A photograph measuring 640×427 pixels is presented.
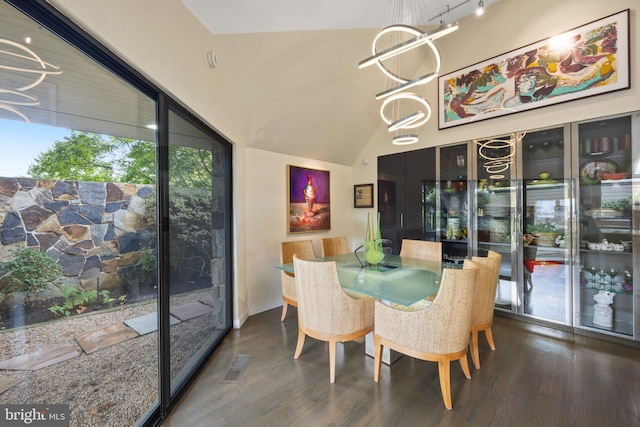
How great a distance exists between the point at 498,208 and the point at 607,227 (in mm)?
1032

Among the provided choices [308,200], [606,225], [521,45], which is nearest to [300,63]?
[308,200]

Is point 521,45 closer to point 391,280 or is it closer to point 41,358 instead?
point 391,280

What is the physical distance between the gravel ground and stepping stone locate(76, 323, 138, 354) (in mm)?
24

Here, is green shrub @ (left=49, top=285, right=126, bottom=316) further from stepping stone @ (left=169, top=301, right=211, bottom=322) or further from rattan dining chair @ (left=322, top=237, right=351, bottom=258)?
rattan dining chair @ (left=322, top=237, right=351, bottom=258)

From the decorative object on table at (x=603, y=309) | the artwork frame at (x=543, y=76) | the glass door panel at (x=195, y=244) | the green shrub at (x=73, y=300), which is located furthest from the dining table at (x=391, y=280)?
the artwork frame at (x=543, y=76)

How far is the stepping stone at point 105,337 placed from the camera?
1.32 m

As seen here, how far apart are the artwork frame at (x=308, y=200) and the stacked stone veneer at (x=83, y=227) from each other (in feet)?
8.10

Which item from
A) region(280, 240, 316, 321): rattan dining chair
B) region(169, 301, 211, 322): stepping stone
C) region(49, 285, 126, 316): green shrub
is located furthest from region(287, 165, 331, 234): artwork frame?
region(49, 285, 126, 316): green shrub

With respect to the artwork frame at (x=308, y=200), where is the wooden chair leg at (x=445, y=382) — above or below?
below

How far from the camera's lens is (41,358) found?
110 cm

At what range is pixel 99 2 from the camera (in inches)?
48.2

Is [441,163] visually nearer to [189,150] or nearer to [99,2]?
[189,150]

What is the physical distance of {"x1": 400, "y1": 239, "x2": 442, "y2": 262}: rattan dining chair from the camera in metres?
3.43

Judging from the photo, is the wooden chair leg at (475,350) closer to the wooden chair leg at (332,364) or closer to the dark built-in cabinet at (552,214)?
the wooden chair leg at (332,364)
